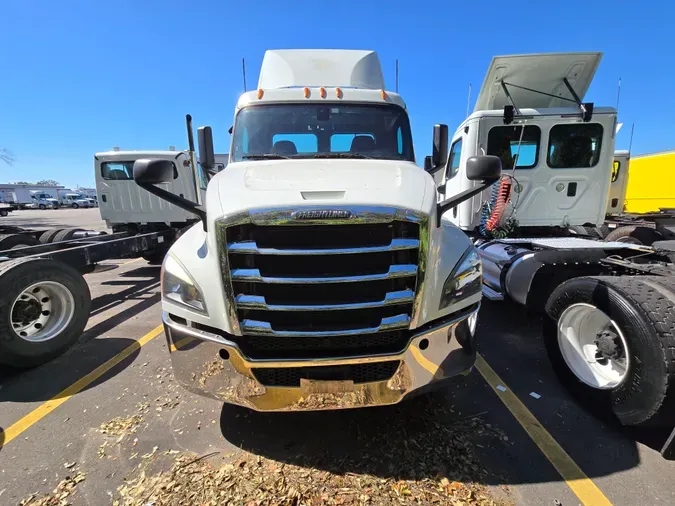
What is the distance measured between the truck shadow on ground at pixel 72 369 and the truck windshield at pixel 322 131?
9.25 feet

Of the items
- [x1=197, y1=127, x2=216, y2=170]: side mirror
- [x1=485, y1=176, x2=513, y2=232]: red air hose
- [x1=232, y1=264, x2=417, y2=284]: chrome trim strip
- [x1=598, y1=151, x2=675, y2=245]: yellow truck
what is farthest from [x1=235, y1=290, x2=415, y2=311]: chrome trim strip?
[x1=598, y1=151, x2=675, y2=245]: yellow truck

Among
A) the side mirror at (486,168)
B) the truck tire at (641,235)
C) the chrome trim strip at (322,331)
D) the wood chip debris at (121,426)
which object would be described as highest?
the side mirror at (486,168)

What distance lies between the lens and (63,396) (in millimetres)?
3328

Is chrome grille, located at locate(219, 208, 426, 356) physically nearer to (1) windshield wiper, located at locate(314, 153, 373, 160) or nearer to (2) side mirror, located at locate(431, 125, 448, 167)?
(1) windshield wiper, located at locate(314, 153, 373, 160)

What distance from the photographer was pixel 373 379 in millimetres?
2254

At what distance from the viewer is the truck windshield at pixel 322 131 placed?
11.7ft

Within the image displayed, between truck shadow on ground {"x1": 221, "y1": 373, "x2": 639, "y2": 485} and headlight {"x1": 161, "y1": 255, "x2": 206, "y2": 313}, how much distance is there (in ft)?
A: 3.91

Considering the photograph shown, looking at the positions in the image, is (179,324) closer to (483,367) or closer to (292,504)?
(292,504)

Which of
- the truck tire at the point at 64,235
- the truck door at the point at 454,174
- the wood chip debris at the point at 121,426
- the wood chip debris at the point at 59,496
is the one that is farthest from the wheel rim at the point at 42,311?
the truck door at the point at 454,174

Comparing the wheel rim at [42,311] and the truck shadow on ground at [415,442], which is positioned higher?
the wheel rim at [42,311]

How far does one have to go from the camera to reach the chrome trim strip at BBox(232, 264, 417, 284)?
2.17 metres

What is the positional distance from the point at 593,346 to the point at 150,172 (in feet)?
13.0

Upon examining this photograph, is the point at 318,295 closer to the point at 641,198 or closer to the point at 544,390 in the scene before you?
the point at 544,390

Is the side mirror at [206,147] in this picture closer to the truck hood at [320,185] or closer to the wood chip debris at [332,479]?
the truck hood at [320,185]
